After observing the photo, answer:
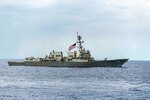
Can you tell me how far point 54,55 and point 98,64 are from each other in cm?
1873

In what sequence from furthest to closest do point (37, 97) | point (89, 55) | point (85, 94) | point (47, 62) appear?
point (47, 62) < point (89, 55) < point (85, 94) < point (37, 97)

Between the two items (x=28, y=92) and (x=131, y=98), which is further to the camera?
(x=28, y=92)

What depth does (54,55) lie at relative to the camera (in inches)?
7539

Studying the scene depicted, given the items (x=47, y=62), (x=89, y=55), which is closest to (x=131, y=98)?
(x=89, y=55)

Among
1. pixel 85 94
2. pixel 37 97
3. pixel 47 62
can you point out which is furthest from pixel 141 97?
pixel 47 62

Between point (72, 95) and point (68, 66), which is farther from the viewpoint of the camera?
point (68, 66)

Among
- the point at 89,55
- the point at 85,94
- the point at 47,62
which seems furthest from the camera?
the point at 47,62

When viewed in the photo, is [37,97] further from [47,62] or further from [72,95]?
[47,62]

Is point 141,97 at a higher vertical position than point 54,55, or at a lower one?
lower

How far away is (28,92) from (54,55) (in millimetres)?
118403

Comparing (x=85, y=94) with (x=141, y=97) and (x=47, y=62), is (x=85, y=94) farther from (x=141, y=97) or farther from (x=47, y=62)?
(x=47, y=62)

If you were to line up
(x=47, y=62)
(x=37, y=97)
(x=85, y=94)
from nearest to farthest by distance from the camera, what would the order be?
(x=37, y=97)
(x=85, y=94)
(x=47, y=62)

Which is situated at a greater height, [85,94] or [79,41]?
[79,41]

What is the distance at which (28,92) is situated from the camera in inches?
2881
